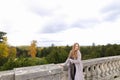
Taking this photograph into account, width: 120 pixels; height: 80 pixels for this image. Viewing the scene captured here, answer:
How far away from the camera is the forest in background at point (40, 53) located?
A: 18.3 meters

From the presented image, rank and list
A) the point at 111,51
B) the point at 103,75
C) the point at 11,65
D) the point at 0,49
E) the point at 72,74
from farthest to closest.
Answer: the point at 0,49 < the point at 111,51 < the point at 11,65 < the point at 103,75 < the point at 72,74

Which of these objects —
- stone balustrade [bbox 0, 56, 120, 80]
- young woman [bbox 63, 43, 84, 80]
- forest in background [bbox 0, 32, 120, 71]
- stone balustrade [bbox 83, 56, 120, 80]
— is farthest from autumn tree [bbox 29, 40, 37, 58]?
young woman [bbox 63, 43, 84, 80]

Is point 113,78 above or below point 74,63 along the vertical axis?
below

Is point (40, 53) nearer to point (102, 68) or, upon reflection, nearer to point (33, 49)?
point (33, 49)

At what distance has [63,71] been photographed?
5.48m

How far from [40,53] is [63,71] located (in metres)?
63.7

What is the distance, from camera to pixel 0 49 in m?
66.6

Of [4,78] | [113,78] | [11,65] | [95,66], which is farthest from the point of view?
[11,65]

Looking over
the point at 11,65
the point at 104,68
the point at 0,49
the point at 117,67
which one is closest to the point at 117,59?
the point at 117,67

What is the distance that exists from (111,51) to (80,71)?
20.7m

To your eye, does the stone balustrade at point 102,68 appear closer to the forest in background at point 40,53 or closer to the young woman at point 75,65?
the young woman at point 75,65

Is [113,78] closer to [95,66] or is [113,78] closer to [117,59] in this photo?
[117,59]

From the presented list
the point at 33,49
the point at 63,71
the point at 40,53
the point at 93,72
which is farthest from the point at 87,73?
the point at 33,49

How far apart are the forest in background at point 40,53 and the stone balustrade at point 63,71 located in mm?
7416
